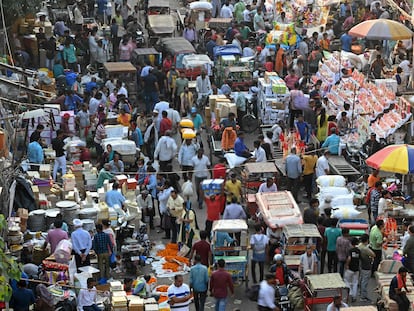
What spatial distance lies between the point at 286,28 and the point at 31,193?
13.0 metres

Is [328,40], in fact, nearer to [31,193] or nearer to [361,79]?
[361,79]

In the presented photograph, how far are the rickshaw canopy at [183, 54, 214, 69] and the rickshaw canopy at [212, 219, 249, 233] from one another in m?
9.29

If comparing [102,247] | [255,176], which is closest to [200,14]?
[255,176]

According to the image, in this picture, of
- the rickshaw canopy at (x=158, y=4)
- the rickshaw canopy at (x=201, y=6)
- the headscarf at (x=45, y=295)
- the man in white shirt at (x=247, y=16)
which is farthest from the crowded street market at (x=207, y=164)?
the rickshaw canopy at (x=201, y=6)

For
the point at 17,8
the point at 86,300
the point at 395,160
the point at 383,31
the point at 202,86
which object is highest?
the point at 17,8

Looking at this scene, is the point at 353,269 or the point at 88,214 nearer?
the point at 353,269

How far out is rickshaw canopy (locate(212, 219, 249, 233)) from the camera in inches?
713

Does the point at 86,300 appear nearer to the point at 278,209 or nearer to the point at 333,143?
the point at 278,209

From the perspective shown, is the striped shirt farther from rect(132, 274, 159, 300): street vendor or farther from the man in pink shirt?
the man in pink shirt

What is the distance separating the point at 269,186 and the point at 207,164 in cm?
183

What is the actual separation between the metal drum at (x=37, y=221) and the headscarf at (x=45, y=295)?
2.74 metres

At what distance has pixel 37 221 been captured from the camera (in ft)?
62.4

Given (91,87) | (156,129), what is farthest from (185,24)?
(156,129)

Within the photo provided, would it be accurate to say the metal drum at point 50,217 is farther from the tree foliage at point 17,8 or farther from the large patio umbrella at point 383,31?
the large patio umbrella at point 383,31
